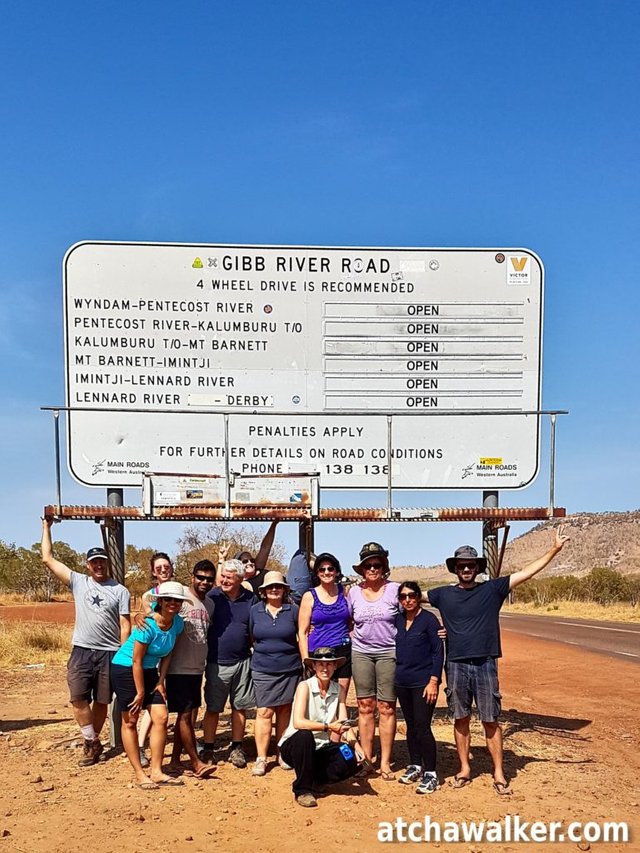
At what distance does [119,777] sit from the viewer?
7.89m

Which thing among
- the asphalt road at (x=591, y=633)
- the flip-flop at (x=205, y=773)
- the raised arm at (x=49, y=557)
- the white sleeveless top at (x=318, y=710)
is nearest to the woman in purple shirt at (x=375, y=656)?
the white sleeveless top at (x=318, y=710)

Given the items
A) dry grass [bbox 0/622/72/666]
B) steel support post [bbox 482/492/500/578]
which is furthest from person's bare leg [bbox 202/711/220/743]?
dry grass [bbox 0/622/72/666]

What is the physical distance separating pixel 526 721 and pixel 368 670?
169 inches

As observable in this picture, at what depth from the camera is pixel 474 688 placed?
25.2 ft

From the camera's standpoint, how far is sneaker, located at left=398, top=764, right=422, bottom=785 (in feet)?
25.1

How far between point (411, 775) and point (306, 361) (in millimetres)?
4174

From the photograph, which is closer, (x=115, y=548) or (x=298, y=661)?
(x=298, y=661)

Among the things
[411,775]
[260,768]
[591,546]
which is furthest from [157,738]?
[591,546]

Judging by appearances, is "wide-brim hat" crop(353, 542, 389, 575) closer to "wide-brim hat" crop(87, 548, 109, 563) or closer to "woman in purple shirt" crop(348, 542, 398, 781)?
"woman in purple shirt" crop(348, 542, 398, 781)

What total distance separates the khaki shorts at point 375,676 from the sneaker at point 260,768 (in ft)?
3.30

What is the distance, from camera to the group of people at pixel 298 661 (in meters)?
7.47

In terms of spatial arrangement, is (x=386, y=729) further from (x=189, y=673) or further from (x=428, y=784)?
(x=189, y=673)

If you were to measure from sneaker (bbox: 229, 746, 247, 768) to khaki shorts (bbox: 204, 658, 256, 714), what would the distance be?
0.36 m

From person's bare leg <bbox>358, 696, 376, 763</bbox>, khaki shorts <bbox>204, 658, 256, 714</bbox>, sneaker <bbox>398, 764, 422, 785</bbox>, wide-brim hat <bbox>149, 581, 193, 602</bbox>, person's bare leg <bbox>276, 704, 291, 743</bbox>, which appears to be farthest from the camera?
khaki shorts <bbox>204, 658, 256, 714</bbox>
